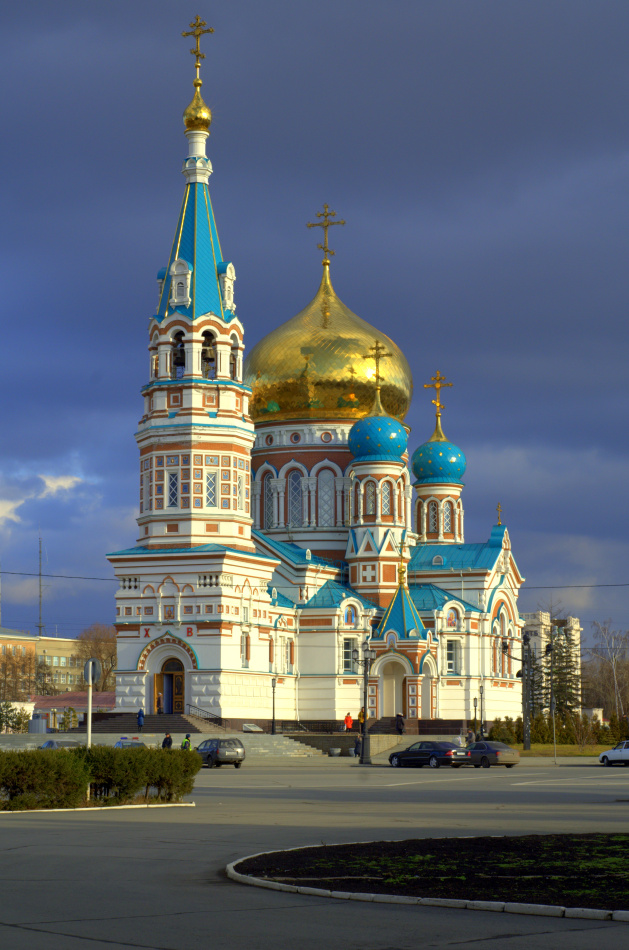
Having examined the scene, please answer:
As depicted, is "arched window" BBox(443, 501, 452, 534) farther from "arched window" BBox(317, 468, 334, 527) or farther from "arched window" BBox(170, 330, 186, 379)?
"arched window" BBox(170, 330, 186, 379)

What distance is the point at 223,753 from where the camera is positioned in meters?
37.8

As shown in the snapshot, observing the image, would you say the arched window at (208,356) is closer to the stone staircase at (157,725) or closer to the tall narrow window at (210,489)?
the tall narrow window at (210,489)

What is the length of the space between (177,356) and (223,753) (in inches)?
746

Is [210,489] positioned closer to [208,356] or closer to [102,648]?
[208,356]

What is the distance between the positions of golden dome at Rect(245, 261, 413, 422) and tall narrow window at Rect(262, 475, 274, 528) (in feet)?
9.72

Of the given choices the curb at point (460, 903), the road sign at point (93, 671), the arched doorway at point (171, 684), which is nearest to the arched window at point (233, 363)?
the arched doorway at point (171, 684)

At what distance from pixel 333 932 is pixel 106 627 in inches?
4733

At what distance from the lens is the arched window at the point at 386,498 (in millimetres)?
57750

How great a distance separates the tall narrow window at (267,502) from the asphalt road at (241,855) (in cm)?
3506

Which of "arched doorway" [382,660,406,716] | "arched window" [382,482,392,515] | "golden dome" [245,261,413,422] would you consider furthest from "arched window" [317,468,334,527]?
"arched doorway" [382,660,406,716]

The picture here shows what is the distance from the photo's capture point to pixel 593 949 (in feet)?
26.0

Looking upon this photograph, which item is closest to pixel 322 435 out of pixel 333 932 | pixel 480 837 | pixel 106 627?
pixel 480 837

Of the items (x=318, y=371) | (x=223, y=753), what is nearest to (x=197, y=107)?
(x=318, y=371)

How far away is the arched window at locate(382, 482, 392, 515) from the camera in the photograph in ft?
189
